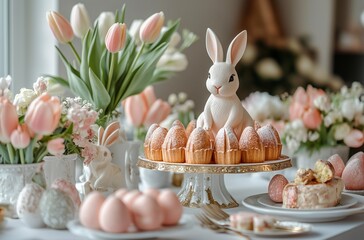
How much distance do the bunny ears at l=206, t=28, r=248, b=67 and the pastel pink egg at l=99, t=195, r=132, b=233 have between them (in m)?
0.49

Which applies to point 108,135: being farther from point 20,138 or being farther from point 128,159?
point 20,138

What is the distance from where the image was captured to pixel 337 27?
4.02 m

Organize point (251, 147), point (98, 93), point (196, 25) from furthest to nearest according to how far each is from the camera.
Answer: point (196, 25) < point (98, 93) < point (251, 147)

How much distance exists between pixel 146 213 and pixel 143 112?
859 millimetres

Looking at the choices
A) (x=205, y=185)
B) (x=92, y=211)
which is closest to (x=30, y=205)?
(x=92, y=211)

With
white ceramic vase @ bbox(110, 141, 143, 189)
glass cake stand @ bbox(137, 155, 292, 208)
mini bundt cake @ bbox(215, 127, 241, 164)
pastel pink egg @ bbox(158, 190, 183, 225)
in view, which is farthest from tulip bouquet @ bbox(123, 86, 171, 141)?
pastel pink egg @ bbox(158, 190, 183, 225)

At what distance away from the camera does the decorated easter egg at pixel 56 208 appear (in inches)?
47.9

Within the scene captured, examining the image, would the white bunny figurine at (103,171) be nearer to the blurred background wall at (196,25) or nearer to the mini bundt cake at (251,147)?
the mini bundt cake at (251,147)

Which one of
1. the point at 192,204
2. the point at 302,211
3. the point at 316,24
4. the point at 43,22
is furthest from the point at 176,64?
the point at 316,24

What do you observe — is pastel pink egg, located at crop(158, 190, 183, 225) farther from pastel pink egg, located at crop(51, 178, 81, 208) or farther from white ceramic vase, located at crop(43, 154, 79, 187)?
white ceramic vase, located at crop(43, 154, 79, 187)

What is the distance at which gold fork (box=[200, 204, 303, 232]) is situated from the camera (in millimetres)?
1248

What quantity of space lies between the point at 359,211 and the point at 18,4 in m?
1.29

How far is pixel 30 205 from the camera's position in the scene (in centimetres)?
124

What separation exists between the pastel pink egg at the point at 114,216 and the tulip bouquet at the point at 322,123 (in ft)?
3.07
